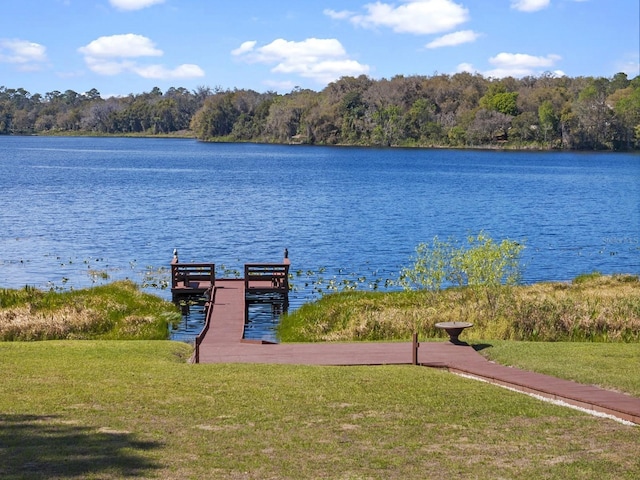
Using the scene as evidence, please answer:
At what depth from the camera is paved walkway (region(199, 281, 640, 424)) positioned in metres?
15.4

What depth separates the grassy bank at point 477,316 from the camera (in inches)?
942

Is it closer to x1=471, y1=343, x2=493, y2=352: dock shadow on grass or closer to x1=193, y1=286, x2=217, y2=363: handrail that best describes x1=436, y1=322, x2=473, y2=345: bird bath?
x1=471, y1=343, x2=493, y2=352: dock shadow on grass

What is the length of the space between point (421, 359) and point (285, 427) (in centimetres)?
732

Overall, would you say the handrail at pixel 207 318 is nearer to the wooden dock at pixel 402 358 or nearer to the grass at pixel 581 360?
the wooden dock at pixel 402 358

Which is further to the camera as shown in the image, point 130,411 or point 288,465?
point 130,411

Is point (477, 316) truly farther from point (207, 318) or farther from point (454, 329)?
point (207, 318)

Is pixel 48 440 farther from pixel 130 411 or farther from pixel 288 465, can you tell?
pixel 288 465

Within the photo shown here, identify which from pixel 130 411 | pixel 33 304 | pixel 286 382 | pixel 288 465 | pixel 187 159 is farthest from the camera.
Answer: pixel 187 159

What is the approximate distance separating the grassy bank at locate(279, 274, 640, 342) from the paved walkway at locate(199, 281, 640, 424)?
2441 millimetres

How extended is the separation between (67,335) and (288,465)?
1494cm

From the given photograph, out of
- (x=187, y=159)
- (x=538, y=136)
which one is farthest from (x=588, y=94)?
(x=187, y=159)

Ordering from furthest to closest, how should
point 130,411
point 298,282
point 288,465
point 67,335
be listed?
point 298,282
point 67,335
point 130,411
point 288,465

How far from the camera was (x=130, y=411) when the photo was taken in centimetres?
1374

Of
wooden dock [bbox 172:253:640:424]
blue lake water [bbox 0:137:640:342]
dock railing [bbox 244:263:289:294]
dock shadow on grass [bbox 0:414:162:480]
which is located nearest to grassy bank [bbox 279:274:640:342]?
wooden dock [bbox 172:253:640:424]
